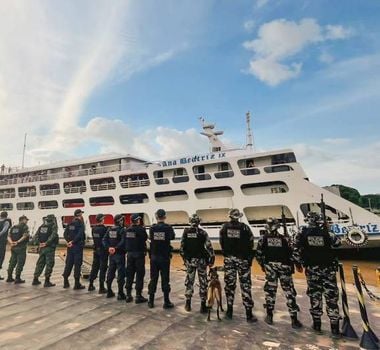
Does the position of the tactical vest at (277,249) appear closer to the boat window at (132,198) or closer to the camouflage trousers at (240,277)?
the camouflage trousers at (240,277)

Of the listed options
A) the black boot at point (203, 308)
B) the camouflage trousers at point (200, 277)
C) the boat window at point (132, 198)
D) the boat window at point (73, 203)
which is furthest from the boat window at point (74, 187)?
the black boot at point (203, 308)

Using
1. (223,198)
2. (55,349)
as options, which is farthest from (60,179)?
(55,349)

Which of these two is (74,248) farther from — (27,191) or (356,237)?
(27,191)

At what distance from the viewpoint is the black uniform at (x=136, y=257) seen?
4.57 m

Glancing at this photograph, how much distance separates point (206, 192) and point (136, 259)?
11.3m

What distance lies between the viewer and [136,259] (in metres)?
4.61

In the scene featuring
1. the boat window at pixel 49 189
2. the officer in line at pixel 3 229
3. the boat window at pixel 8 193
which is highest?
the boat window at pixel 8 193

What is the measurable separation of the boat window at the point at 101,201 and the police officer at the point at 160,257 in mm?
15039

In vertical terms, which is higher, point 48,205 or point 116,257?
point 48,205

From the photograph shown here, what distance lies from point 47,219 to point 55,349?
12.5 feet

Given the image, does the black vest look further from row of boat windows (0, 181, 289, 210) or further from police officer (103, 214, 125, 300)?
row of boat windows (0, 181, 289, 210)

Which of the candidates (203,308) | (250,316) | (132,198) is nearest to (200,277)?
(203,308)

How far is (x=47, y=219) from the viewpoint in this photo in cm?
598

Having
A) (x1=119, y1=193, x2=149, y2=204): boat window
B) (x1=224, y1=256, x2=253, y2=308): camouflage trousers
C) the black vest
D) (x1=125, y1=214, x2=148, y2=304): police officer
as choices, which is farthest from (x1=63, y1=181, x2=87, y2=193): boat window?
(x1=224, y1=256, x2=253, y2=308): camouflage trousers
